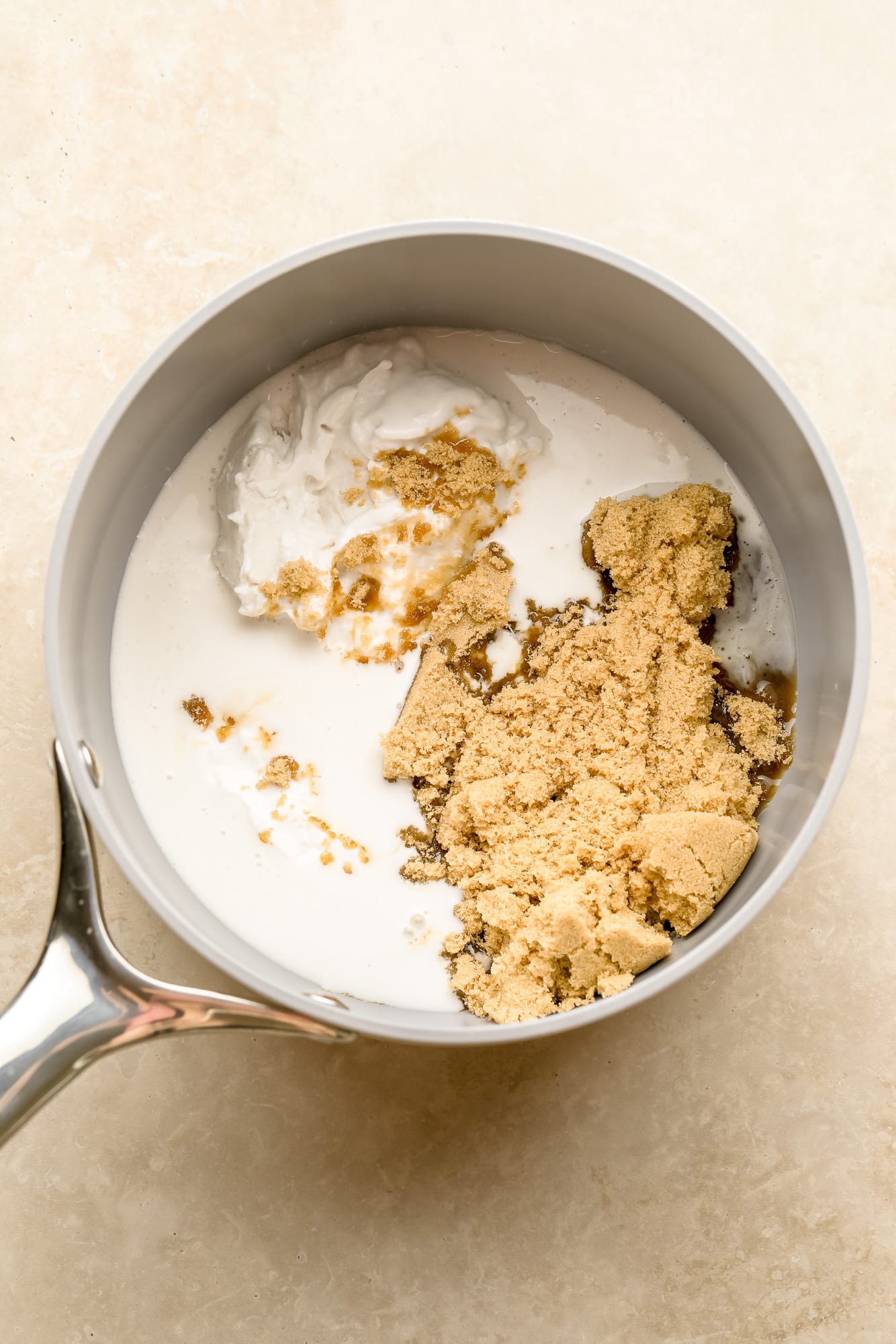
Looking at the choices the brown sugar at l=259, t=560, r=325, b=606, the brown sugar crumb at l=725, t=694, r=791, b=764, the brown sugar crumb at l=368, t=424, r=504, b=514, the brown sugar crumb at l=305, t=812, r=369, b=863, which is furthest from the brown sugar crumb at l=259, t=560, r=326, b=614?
the brown sugar crumb at l=725, t=694, r=791, b=764

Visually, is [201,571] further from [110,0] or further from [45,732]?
[110,0]

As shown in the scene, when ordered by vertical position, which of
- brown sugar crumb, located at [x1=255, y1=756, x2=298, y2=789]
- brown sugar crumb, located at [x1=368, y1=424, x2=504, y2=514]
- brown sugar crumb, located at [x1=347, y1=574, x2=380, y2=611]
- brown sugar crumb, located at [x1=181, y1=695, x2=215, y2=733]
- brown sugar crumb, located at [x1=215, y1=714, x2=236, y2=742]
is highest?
brown sugar crumb, located at [x1=368, y1=424, x2=504, y2=514]

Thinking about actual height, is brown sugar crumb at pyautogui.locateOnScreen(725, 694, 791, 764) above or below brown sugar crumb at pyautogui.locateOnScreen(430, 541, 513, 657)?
below

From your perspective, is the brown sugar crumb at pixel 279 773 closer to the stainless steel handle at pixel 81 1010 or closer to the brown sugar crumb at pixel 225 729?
the brown sugar crumb at pixel 225 729

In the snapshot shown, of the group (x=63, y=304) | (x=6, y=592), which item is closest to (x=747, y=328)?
(x=63, y=304)

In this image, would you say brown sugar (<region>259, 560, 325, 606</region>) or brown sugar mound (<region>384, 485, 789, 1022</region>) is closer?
brown sugar mound (<region>384, 485, 789, 1022</region>)

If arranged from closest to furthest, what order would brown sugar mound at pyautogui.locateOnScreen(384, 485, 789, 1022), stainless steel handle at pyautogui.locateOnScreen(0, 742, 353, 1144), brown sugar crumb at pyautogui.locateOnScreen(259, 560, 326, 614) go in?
stainless steel handle at pyautogui.locateOnScreen(0, 742, 353, 1144) → brown sugar mound at pyautogui.locateOnScreen(384, 485, 789, 1022) → brown sugar crumb at pyautogui.locateOnScreen(259, 560, 326, 614)

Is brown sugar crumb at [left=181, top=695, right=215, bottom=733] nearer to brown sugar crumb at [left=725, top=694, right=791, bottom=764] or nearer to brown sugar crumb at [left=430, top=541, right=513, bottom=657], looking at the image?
brown sugar crumb at [left=430, top=541, right=513, bottom=657]

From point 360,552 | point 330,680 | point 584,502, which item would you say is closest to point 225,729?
point 330,680
